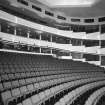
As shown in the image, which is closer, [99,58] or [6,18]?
[6,18]

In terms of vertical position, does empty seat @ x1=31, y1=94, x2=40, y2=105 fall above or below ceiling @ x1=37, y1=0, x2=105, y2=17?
below

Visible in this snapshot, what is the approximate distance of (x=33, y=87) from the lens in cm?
517

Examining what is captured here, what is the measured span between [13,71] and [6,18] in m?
5.18

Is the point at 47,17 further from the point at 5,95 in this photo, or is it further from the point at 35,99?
the point at 5,95

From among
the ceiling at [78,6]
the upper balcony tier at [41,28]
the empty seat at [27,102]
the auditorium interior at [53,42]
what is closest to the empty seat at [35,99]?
the empty seat at [27,102]

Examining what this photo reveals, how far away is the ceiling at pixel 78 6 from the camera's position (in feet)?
45.6

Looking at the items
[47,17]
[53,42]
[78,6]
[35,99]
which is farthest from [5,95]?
[78,6]

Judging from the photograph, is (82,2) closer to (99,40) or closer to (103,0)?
(103,0)

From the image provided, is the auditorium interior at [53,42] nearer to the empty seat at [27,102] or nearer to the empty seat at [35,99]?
the empty seat at [35,99]

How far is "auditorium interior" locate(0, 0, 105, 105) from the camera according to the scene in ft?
23.1

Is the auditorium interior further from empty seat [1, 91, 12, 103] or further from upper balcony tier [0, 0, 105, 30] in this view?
empty seat [1, 91, 12, 103]

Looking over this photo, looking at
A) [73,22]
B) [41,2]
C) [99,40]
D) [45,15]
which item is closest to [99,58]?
[99,40]

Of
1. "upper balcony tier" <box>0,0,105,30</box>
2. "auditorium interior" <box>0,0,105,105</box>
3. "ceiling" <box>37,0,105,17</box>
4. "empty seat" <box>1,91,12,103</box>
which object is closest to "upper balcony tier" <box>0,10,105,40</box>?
"auditorium interior" <box>0,0,105,105</box>

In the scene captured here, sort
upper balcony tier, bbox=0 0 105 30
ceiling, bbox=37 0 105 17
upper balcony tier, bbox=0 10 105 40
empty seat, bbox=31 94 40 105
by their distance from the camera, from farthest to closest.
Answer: ceiling, bbox=37 0 105 17, upper balcony tier, bbox=0 0 105 30, upper balcony tier, bbox=0 10 105 40, empty seat, bbox=31 94 40 105
